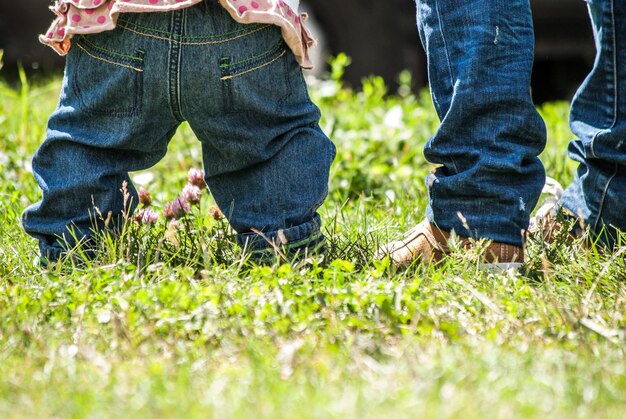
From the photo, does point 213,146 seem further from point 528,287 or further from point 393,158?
point 393,158

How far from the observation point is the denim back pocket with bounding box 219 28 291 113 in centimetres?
218

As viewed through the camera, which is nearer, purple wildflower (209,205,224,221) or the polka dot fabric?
the polka dot fabric

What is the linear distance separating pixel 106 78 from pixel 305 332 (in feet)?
2.71

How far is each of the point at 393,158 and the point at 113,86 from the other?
1729 millimetres

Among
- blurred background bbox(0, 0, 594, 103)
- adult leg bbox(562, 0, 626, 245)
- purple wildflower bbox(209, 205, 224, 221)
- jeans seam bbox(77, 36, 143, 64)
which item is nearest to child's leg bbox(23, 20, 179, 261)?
jeans seam bbox(77, 36, 143, 64)

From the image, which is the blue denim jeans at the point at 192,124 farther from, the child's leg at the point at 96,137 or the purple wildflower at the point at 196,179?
the purple wildflower at the point at 196,179

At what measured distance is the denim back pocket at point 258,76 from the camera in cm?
218

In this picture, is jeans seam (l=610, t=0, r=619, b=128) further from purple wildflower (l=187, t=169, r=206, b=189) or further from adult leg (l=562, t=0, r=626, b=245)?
purple wildflower (l=187, t=169, r=206, b=189)

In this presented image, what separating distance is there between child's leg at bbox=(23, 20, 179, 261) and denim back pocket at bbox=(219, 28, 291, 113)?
17 cm

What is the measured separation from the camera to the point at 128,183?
2455 mm

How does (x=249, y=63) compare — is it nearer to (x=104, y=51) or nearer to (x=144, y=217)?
(x=104, y=51)

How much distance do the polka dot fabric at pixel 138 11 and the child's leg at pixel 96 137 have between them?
53 millimetres

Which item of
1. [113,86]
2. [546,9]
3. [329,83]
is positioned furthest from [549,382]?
[546,9]

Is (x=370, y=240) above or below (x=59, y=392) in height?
below
